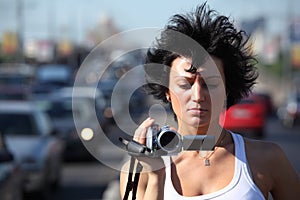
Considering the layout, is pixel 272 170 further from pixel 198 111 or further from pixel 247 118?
pixel 247 118

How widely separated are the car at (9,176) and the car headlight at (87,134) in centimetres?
577

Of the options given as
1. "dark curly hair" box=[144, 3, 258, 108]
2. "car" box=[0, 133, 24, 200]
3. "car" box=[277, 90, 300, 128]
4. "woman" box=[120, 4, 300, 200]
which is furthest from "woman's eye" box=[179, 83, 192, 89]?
"car" box=[277, 90, 300, 128]

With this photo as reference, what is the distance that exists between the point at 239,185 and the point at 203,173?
0.19 metres

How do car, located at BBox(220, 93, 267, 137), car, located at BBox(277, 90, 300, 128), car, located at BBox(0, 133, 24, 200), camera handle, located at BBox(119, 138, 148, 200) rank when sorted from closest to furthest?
camera handle, located at BBox(119, 138, 148, 200), car, located at BBox(0, 133, 24, 200), car, located at BBox(220, 93, 267, 137), car, located at BBox(277, 90, 300, 128)

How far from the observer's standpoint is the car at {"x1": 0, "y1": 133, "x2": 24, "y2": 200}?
899 centimetres

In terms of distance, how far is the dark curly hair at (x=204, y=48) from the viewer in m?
3.39

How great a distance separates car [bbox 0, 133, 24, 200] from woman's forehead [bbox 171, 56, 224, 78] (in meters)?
5.74

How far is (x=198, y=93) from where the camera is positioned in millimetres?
3201

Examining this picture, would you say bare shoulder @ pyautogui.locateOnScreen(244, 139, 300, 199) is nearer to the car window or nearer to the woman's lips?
the woman's lips

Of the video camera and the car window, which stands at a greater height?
the video camera

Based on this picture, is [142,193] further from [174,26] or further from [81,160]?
[81,160]

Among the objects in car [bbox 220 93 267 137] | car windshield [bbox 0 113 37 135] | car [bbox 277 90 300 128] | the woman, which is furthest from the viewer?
car [bbox 277 90 300 128]

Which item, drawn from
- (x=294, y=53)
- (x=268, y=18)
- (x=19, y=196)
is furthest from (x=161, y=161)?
(x=294, y=53)

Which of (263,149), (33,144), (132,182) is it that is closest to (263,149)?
(263,149)
